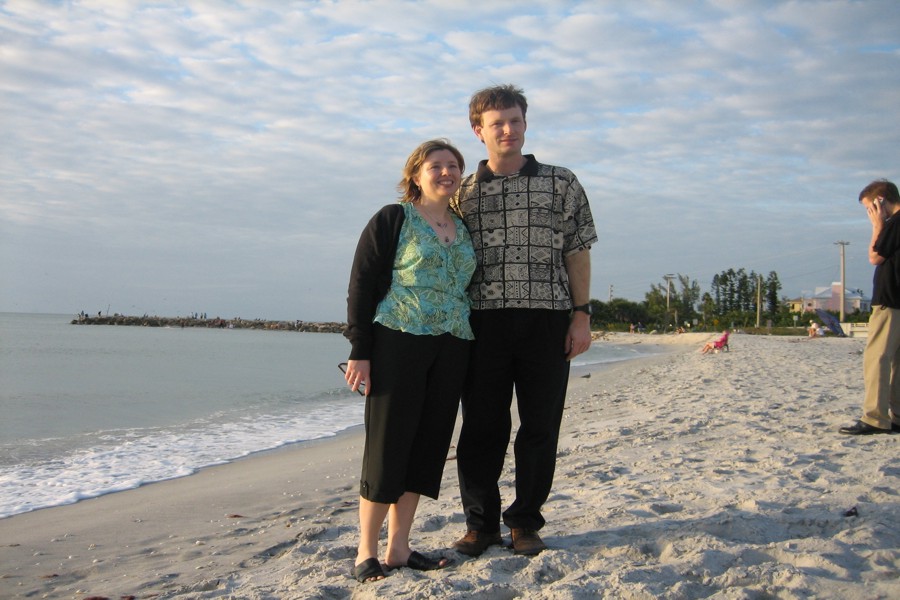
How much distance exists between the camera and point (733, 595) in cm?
226

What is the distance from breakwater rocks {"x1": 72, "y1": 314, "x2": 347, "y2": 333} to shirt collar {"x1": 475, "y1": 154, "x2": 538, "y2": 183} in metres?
72.3

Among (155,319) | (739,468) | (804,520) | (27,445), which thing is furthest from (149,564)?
(155,319)

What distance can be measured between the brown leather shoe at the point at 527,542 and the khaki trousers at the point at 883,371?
3.32 meters

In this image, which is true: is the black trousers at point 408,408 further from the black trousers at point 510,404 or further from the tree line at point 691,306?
the tree line at point 691,306

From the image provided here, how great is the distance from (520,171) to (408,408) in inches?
41.9

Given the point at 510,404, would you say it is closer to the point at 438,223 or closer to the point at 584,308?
the point at 584,308

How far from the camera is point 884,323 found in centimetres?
499

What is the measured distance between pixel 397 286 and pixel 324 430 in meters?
6.05

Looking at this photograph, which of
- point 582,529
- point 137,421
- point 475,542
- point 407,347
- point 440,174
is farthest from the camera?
point 137,421

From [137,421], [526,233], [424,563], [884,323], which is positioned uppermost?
[526,233]

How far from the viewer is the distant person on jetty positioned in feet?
8.68

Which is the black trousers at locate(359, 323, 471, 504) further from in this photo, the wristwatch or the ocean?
the ocean

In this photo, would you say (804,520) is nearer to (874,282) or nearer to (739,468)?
(739,468)

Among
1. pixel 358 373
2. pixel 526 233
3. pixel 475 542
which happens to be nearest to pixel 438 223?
pixel 526 233
